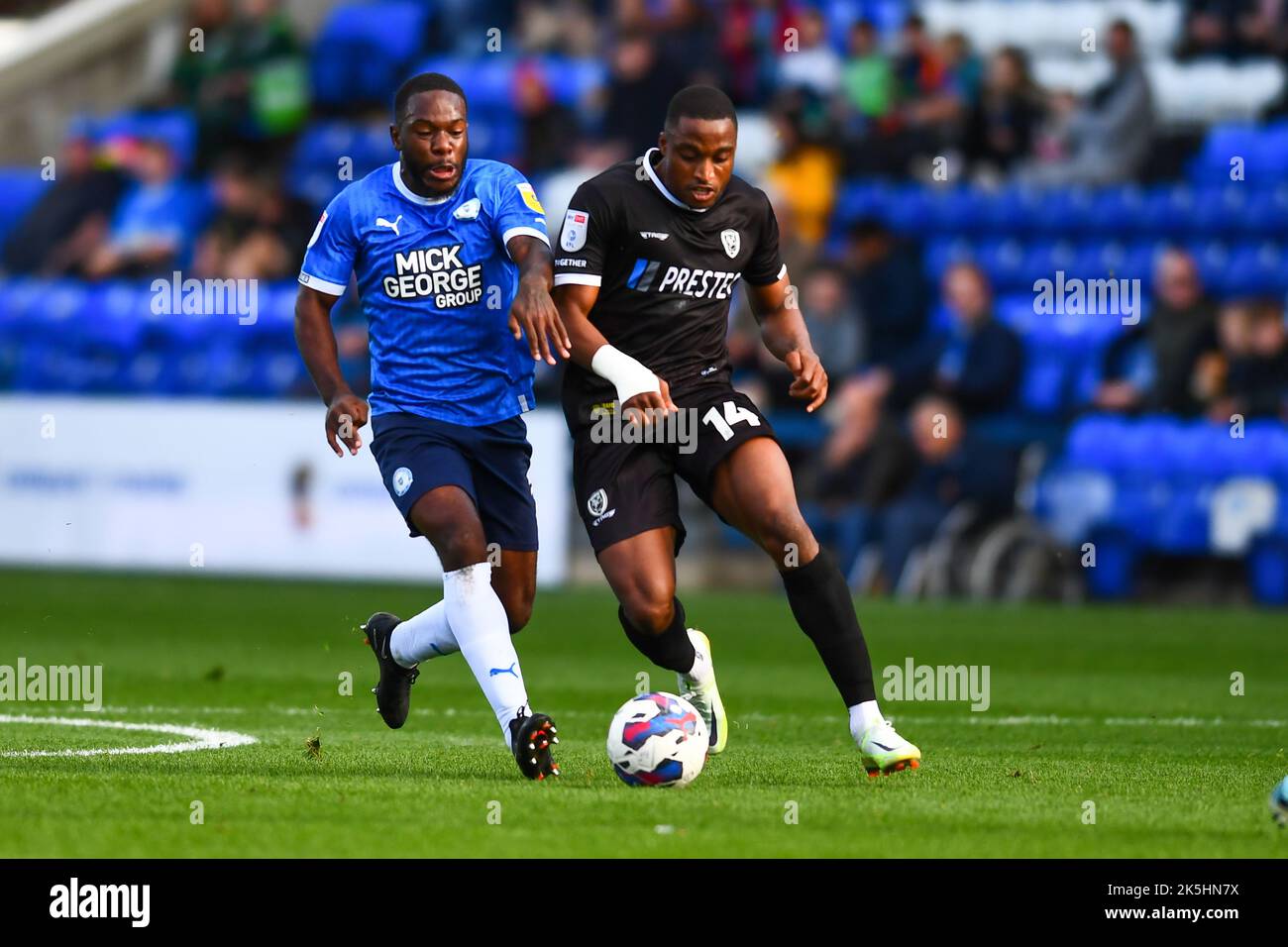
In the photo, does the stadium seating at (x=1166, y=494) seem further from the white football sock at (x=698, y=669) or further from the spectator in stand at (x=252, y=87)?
the spectator in stand at (x=252, y=87)

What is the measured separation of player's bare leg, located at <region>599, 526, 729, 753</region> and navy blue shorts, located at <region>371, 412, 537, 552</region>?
423 millimetres

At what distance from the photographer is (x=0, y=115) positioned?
26.6 metres

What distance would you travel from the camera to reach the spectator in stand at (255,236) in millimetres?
20078

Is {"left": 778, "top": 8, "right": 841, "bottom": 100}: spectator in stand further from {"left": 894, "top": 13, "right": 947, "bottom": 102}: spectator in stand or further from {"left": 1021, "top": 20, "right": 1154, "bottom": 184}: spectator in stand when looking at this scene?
{"left": 1021, "top": 20, "right": 1154, "bottom": 184}: spectator in stand

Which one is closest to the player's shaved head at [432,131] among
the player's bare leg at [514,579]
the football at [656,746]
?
the player's bare leg at [514,579]

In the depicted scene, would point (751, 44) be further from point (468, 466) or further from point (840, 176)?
point (468, 466)

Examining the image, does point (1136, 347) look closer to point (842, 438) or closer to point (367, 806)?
point (842, 438)

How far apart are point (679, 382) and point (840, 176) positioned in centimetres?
1205

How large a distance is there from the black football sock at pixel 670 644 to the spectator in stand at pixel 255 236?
12476 mm

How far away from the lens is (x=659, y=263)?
7.62 metres

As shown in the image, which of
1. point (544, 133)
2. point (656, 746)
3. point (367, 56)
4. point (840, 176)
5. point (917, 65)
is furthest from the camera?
point (367, 56)

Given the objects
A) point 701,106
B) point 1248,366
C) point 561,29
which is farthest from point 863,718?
point 561,29

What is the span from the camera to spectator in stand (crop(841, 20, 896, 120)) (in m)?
20.0
